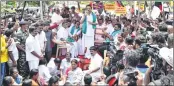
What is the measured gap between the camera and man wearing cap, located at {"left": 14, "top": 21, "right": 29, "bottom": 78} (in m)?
6.39

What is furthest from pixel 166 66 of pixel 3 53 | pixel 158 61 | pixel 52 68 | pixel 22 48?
pixel 22 48

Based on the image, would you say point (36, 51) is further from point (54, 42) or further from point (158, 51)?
point (158, 51)

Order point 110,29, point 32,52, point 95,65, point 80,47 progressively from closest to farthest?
point 95,65 → point 32,52 → point 80,47 → point 110,29

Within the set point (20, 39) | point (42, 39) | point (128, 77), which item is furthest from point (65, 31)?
point (128, 77)

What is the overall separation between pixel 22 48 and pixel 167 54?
126 inches

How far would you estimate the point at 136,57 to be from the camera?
414 cm

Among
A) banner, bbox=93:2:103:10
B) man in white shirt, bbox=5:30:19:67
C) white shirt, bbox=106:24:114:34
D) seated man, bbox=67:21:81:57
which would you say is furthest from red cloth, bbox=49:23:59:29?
banner, bbox=93:2:103:10

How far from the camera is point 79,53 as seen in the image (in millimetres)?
8414

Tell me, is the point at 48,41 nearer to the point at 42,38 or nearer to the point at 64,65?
the point at 42,38

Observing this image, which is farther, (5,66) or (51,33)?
(51,33)

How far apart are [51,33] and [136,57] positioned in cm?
384

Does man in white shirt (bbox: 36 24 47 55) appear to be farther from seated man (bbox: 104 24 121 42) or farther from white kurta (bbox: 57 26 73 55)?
seated man (bbox: 104 24 121 42)

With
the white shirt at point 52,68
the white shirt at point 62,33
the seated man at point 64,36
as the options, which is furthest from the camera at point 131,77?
the white shirt at point 62,33

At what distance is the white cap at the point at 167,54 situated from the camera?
393 centimetres
